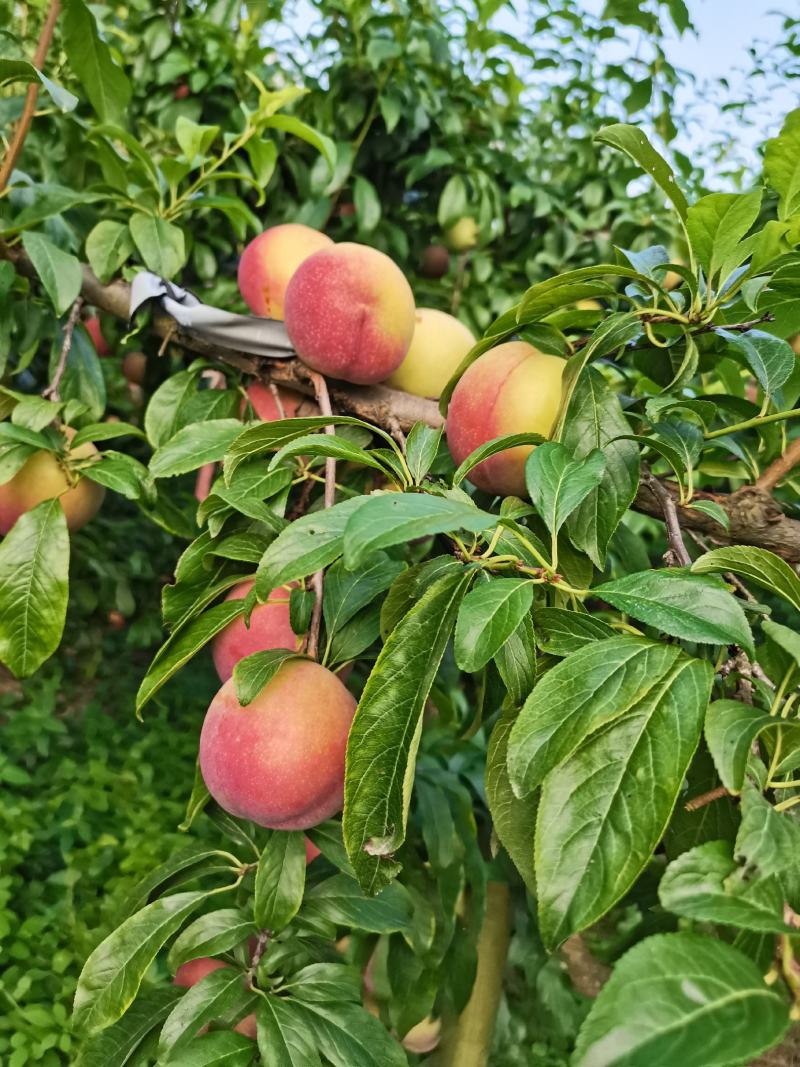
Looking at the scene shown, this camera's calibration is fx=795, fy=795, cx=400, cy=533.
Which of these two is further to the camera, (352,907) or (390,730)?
(352,907)

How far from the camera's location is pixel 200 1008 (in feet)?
1.77

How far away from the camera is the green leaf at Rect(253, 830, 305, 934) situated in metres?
0.54

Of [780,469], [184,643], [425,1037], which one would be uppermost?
[780,469]

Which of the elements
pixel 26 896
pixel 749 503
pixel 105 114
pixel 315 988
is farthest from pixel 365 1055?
pixel 105 114

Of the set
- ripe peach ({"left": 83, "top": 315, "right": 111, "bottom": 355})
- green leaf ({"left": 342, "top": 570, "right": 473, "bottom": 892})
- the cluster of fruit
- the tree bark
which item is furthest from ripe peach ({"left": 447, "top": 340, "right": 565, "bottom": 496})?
ripe peach ({"left": 83, "top": 315, "right": 111, "bottom": 355})

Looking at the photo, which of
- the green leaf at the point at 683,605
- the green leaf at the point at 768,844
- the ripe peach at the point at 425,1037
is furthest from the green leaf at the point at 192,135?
the ripe peach at the point at 425,1037

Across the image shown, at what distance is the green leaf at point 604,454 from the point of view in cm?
51

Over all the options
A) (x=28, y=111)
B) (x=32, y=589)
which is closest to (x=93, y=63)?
(x=28, y=111)

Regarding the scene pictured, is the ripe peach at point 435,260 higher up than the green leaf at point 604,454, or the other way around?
the green leaf at point 604,454

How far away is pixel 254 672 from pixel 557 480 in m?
Answer: 0.23

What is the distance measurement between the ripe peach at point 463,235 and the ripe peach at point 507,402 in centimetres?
96

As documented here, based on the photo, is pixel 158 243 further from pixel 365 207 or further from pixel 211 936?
pixel 211 936

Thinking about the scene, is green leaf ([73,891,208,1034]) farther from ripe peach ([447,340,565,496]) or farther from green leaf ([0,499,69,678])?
ripe peach ([447,340,565,496])

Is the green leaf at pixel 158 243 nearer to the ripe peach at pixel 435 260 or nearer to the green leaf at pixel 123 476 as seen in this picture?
the green leaf at pixel 123 476
